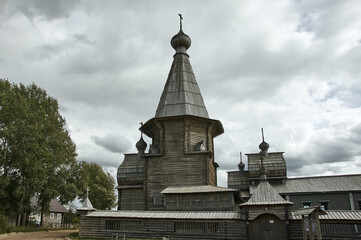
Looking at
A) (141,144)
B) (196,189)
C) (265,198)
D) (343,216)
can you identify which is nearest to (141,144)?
(141,144)

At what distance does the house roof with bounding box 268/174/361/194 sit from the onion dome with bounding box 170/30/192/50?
1648 centimetres

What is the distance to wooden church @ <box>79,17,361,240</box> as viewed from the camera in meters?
16.9

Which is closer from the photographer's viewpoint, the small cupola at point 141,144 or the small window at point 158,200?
the small window at point 158,200

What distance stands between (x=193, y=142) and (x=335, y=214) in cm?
1169

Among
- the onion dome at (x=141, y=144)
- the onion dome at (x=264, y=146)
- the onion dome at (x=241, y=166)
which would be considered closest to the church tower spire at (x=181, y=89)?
the onion dome at (x=141, y=144)

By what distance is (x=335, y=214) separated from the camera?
16.5 metres

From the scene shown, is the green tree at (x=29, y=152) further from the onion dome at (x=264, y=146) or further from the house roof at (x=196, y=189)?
the onion dome at (x=264, y=146)

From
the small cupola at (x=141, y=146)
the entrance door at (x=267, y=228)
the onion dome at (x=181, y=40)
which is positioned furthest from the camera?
the onion dome at (x=181, y=40)

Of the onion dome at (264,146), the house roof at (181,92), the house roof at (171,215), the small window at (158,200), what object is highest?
the house roof at (181,92)

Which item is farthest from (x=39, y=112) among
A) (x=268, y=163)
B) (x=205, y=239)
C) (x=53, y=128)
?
(x=268, y=163)

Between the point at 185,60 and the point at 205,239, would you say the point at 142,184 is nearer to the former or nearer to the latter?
the point at 205,239

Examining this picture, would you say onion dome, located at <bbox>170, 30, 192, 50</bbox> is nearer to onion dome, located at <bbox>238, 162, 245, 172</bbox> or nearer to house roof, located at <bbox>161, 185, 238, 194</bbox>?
onion dome, located at <bbox>238, 162, 245, 172</bbox>

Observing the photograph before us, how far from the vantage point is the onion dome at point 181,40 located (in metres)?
29.8

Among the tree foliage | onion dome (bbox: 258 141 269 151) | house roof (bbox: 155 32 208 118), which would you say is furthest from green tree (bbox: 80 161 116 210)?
onion dome (bbox: 258 141 269 151)
